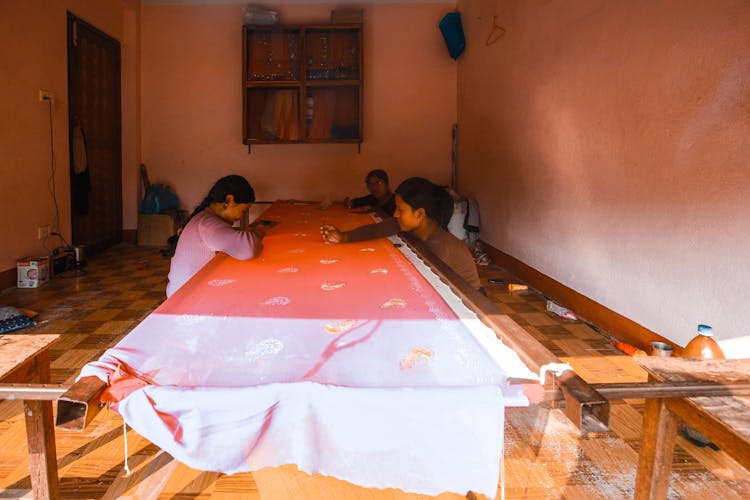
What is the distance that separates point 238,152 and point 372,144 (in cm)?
161

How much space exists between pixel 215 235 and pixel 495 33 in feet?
13.3

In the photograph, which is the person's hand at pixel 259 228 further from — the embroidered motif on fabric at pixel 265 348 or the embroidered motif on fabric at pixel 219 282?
the embroidered motif on fabric at pixel 265 348

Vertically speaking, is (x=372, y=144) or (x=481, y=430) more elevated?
(x=372, y=144)

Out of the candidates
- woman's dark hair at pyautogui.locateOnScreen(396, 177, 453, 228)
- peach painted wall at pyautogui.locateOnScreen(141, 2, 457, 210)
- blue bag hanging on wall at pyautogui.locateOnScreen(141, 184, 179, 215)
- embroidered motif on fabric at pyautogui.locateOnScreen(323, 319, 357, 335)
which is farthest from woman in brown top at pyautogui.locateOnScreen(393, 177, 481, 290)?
blue bag hanging on wall at pyautogui.locateOnScreen(141, 184, 179, 215)

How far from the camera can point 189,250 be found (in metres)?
2.17

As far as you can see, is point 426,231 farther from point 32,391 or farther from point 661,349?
point 32,391

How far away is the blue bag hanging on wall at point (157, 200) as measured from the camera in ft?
20.6

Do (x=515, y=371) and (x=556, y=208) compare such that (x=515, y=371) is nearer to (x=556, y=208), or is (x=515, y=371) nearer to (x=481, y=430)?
(x=481, y=430)

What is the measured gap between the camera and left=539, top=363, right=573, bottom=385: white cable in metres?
0.99

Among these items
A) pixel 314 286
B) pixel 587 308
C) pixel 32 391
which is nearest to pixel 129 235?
pixel 587 308

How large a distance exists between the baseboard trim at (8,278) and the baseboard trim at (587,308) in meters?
4.03

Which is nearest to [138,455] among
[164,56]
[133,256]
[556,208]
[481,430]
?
[481,430]

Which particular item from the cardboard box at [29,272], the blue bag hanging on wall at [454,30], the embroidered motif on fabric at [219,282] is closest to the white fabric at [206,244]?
the embroidered motif on fabric at [219,282]

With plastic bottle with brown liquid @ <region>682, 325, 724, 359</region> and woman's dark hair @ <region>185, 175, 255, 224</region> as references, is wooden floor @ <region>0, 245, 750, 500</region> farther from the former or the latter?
woman's dark hair @ <region>185, 175, 255, 224</region>
